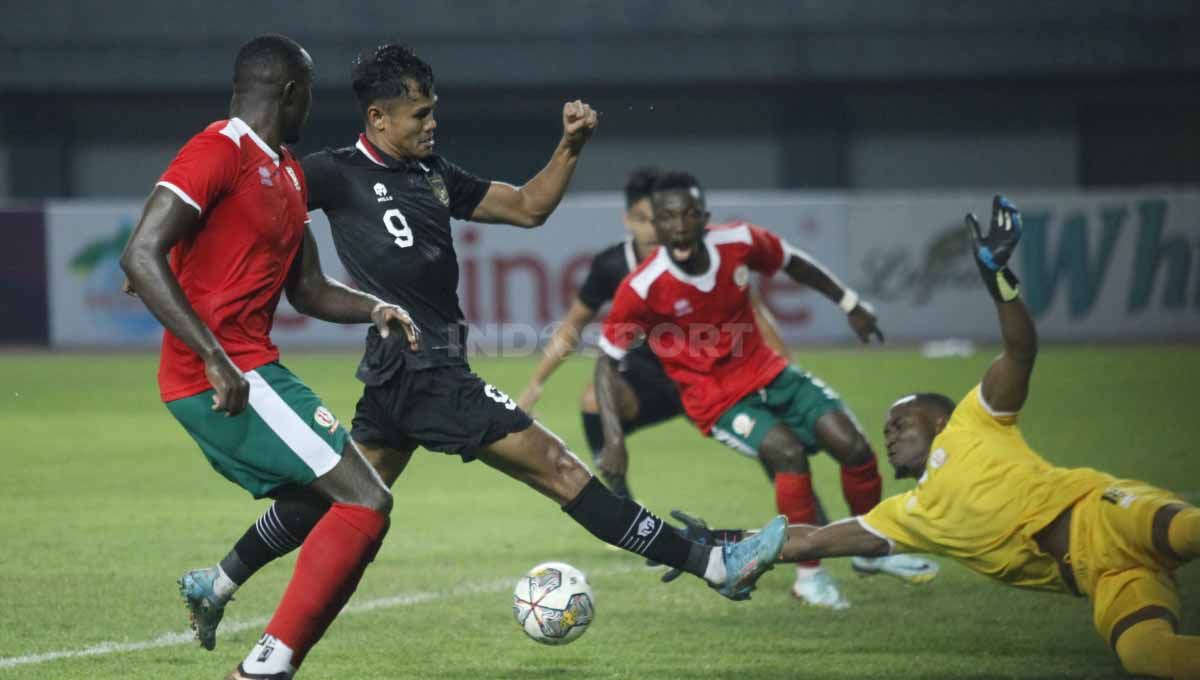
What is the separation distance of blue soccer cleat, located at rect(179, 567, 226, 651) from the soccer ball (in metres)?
1.05

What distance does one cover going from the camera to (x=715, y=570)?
573 cm

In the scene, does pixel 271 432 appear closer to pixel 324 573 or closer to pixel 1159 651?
pixel 324 573

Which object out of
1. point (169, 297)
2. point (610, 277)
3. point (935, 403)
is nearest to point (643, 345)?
point (610, 277)

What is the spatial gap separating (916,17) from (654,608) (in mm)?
21497

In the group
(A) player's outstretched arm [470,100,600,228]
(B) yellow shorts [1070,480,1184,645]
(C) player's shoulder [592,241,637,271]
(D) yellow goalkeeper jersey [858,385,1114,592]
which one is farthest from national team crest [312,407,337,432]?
(C) player's shoulder [592,241,637,271]

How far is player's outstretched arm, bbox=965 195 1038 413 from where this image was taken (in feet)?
18.2

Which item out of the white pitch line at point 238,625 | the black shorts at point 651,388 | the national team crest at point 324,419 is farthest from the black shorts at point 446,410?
the black shorts at point 651,388

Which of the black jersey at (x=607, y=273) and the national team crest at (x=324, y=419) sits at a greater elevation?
the national team crest at (x=324, y=419)

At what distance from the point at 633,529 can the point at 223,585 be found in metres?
1.46

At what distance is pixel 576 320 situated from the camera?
8.86 meters

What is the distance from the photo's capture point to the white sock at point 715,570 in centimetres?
573

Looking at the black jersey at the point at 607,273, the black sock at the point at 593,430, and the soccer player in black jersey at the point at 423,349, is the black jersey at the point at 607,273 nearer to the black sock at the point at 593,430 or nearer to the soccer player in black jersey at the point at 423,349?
the black sock at the point at 593,430

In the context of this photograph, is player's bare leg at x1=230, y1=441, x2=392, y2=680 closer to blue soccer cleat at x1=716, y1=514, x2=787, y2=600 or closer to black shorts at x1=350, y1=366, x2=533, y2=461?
black shorts at x1=350, y1=366, x2=533, y2=461

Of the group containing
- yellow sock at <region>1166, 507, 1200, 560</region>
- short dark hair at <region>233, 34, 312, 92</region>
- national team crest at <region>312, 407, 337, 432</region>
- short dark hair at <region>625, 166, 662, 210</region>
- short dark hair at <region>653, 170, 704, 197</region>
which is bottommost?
yellow sock at <region>1166, 507, 1200, 560</region>
